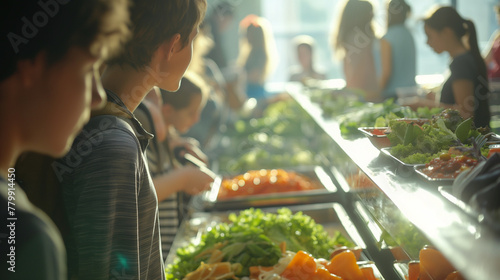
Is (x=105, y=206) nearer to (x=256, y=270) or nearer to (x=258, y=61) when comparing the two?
(x=256, y=270)

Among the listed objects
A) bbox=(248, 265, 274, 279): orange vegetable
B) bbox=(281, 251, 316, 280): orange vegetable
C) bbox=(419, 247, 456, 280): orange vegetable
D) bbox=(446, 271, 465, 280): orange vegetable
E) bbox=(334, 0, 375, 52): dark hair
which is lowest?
bbox=(446, 271, 465, 280): orange vegetable

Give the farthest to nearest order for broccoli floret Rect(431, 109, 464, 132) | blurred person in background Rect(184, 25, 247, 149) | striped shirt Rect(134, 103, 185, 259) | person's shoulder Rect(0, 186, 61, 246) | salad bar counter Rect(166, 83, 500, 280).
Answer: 1. blurred person in background Rect(184, 25, 247, 149)
2. striped shirt Rect(134, 103, 185, 259)
3. broccoli floret Rect(431, 109, 464, 132)
4. salad bar counter Rect(166, 83, 500, 280)
5. person's shoulder Rect(0, 186, 61, 246)

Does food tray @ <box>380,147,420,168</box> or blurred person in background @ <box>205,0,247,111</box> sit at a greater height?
blurred person in background @ <box>205,0,247,111</box>

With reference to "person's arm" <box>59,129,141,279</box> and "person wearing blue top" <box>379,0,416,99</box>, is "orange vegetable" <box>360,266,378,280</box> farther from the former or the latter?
"person wearing blue top" <box>379,0,416,99</box>

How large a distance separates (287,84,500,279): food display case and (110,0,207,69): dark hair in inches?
34.0

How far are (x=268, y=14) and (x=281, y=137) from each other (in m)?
6.67

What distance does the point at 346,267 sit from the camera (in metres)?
2.04

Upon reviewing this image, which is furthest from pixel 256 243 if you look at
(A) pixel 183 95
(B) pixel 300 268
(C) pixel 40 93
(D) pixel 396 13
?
(D) pixel 396 13

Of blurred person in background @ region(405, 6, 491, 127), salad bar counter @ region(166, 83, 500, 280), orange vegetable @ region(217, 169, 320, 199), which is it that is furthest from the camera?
orange vegetable @ region(217, 169, 320, 199)

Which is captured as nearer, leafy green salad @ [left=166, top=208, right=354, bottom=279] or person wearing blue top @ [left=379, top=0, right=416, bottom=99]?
leafy green salad @ [left=166, top=208, right=354, bottom=279]

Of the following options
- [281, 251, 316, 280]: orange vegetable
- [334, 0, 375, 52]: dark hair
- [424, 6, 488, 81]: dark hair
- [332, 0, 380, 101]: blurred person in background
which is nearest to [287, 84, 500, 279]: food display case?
[281, 251, 316, 280]: orange vegetable

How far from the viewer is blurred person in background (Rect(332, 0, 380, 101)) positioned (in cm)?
523

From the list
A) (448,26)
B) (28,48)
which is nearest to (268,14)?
(448,26)

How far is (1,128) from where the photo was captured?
33.3 inches
